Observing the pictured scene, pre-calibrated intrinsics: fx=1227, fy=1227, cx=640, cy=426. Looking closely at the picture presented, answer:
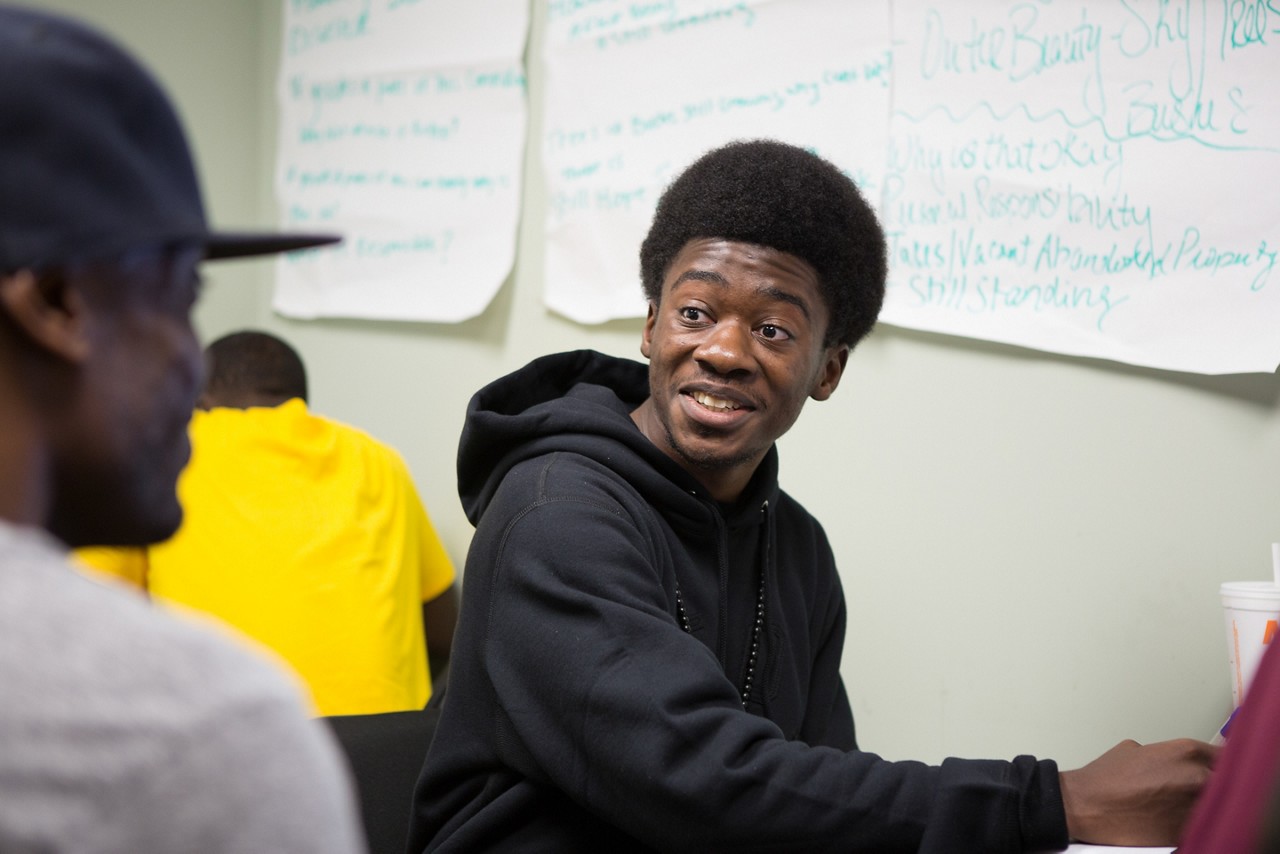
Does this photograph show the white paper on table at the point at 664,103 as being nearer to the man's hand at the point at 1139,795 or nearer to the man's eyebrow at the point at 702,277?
the man's eyebrow at the point at 702,277

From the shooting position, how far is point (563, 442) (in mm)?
1328

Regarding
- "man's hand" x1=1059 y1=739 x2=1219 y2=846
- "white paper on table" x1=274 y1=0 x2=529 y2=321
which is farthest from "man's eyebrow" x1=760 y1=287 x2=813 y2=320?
"white paper on table" x1=274 y1=0 x2=529 y2=321

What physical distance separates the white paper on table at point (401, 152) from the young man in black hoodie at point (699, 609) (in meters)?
1.13

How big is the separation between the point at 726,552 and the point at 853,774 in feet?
1.38

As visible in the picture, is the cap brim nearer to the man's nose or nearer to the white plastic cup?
the man's nose

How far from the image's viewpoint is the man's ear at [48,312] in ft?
1.79

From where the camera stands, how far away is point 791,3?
79.9 inches

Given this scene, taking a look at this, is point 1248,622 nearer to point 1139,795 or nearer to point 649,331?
point 1139,795

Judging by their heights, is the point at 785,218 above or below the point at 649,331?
above

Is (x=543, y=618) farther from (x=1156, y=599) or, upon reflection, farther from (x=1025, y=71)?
(x=1025, y=71)

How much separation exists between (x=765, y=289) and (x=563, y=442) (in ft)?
0.97

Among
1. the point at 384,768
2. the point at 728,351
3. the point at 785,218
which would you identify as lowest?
the point at 384,768

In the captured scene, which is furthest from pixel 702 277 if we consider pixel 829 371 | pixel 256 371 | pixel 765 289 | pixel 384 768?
pixel 256 371

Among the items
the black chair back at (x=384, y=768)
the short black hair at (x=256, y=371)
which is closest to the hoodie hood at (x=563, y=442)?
the black chair back at (x=384, y=768)
